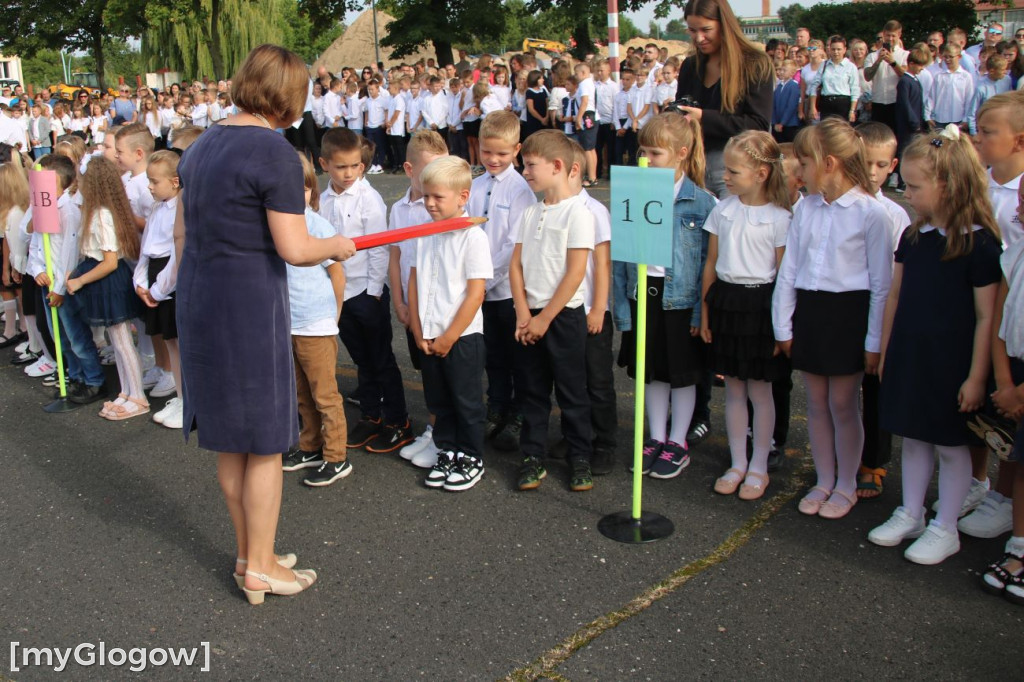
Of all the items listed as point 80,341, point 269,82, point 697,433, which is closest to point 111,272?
point 80,341

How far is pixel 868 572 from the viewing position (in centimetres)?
363

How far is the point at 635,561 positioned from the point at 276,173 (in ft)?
6.87

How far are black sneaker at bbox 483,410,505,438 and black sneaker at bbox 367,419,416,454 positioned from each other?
433 mm

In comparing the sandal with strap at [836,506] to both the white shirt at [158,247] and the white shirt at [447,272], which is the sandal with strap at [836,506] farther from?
the white shirt at [158,247]

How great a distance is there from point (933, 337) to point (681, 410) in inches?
54.4

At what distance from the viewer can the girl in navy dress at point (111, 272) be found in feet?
18.7

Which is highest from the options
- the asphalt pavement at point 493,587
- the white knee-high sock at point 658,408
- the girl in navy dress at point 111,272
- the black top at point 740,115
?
the black top at point 740,115

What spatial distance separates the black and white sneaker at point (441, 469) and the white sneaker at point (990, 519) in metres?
2.36

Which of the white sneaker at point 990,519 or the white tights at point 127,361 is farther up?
the white tights at point 127,361

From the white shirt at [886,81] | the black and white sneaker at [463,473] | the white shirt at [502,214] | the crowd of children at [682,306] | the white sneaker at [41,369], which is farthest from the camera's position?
the white shirt at [886,81]

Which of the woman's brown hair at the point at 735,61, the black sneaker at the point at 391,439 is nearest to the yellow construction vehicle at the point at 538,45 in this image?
the woman's brown hair at the point at 735,61

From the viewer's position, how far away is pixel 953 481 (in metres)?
3.73

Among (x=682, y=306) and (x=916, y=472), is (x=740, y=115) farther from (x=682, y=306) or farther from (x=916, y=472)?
(x=916, y=472)

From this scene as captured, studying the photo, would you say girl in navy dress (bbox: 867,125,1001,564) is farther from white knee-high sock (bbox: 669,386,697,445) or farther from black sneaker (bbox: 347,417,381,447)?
black sneaker (bbox: 347,417,381,447)
